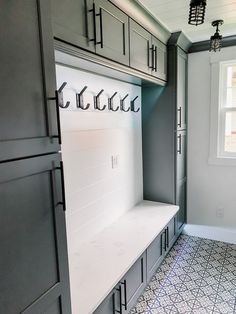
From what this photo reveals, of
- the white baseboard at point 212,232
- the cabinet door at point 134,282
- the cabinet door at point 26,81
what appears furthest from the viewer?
the white baseboard at point 212,232

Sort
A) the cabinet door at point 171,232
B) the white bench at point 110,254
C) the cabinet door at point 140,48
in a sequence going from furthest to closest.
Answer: the cabinet door at point 171,232 < the cabinet door at point 140,48 < the white bench at point 110,254

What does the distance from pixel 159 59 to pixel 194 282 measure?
2137 millimetres

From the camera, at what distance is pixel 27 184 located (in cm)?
90

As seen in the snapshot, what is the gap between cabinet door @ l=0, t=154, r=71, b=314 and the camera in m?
0.83

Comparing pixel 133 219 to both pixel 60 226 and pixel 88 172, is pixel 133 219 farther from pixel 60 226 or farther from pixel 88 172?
pixel 60 226

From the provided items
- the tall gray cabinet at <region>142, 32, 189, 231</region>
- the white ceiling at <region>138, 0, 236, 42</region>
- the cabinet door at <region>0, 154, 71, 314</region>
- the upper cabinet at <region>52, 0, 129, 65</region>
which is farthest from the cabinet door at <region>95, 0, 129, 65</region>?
the tall gray cabinet at <region>142, 32, 189, 231</region>

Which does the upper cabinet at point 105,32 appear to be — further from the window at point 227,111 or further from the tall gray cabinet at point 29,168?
the window at point 227,111

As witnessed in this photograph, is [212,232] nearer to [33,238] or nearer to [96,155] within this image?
[96,155]

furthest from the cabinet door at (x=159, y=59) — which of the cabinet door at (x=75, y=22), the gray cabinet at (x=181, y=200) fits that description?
the gray cabinet at (x=181, y=200)

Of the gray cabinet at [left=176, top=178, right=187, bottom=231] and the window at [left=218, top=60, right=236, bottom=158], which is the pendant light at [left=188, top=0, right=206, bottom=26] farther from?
the gray cabinet at [left=176, top=178, right=187, bottom=231]

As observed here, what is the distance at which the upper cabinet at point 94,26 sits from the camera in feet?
3.94

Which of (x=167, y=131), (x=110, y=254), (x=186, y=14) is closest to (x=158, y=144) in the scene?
(x=167, y=131)

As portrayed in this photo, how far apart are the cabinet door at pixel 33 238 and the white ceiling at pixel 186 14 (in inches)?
62.8

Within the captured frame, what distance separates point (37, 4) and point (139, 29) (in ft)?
4.04
